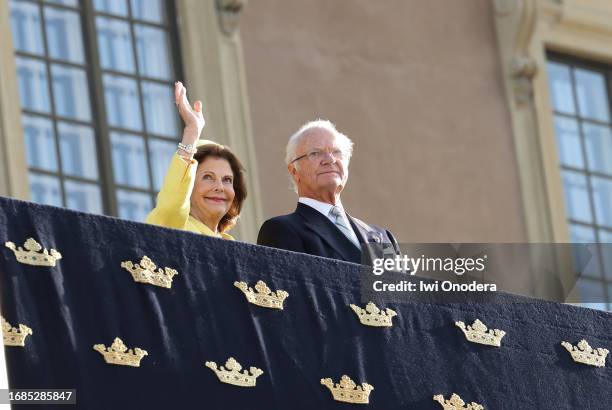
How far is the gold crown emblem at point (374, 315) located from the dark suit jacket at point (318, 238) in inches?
12.6

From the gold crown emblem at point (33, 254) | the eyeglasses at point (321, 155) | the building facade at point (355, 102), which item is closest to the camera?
the gold crown emblem at point (33, 254)

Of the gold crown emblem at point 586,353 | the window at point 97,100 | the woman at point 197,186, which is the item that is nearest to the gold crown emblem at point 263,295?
the woman at point 197,186

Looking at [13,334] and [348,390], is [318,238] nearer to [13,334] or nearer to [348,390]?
[348,390]

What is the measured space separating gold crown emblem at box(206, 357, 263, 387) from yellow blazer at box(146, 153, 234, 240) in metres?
0.66

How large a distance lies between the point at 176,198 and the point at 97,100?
16.9ft

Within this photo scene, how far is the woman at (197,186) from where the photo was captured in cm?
950

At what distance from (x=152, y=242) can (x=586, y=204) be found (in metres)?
7.89

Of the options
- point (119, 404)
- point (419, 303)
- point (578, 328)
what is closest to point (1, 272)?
point (119, 404)

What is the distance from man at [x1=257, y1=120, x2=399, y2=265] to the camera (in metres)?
9.74

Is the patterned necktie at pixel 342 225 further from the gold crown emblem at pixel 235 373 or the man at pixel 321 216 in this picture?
the gold crown emblem at pixel 235 373

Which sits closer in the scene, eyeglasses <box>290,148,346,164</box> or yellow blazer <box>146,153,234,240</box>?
yellow blazer <box>146,153,234,240</box>

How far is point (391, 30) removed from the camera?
1609 cm

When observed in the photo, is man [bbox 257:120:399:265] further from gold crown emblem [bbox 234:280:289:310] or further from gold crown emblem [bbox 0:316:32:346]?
Answer: gold crown emblem [bbox 0:316:32:346]

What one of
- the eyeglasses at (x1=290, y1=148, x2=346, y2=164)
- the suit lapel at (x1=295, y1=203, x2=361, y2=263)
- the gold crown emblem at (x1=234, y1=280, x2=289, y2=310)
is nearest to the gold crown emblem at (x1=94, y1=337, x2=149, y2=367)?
the gold crown emblem at (x1=234, y1=280, x2=289, y2=310)
